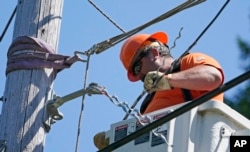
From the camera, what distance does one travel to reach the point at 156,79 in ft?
18.2

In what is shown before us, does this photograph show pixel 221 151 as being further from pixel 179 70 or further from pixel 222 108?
pixel 179 70

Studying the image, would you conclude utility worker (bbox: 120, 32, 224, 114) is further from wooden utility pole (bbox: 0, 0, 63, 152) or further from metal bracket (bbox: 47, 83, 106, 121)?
wooden utility pole (bbox: 0, 0, 63, 152)

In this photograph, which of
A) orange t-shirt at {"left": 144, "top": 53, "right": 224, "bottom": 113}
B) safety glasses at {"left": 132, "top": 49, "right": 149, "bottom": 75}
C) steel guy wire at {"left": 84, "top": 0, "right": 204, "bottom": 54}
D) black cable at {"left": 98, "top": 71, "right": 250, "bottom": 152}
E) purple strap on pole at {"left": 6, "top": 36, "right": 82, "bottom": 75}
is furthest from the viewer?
safety glasses at {"left": 132, "top": 49, "right": 149, "bottom": 75}

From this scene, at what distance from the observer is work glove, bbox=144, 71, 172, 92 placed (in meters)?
5.52

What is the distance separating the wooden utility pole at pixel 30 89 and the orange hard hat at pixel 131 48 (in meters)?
0.49

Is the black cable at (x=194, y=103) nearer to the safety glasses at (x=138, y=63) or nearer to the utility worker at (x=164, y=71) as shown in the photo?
the utility worker at (x=164, y=71)

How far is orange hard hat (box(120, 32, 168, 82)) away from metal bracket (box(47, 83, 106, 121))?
1.78 feet

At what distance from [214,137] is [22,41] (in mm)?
1269

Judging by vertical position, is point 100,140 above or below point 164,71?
below

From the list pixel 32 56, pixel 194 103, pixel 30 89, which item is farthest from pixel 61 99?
pixel 194 103

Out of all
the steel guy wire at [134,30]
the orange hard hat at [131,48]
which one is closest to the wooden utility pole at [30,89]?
the steel guy wire at [134,30]

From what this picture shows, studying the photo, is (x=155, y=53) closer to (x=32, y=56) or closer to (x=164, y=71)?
(x=164, y=71)

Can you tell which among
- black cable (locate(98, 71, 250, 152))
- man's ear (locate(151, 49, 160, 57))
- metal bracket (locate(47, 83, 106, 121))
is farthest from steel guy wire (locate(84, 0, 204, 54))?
black cable (locate(98, 71, 250, 152))

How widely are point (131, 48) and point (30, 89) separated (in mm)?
762
